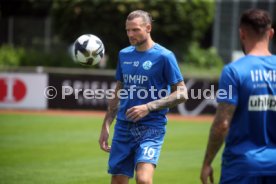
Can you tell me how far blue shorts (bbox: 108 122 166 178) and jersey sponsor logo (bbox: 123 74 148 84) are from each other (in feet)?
1.57

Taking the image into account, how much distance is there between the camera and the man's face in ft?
22.4

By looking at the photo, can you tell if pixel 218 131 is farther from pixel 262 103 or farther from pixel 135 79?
pixel 135 79

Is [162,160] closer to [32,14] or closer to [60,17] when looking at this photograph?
[60,17]

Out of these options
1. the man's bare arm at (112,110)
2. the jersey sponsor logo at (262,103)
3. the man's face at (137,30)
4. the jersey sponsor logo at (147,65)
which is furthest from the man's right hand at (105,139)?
the jersey sponsor logo at (262,103)

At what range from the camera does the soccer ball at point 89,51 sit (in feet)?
26.8

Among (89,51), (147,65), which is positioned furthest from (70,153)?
(147,65)

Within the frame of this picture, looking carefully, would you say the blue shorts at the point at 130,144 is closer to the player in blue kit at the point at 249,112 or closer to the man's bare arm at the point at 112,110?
the man's bare arm at the point at 112,110

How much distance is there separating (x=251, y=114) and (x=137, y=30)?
7.58 feet

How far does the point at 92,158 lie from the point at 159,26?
19787 mm

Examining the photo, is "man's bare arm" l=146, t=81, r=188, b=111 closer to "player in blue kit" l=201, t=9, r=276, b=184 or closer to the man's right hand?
the man's right hand

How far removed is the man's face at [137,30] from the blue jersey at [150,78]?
216 mm

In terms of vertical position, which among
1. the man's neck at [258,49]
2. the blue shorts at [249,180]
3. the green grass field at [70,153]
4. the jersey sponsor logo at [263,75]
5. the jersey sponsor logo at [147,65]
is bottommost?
the green grass field at [70,153]

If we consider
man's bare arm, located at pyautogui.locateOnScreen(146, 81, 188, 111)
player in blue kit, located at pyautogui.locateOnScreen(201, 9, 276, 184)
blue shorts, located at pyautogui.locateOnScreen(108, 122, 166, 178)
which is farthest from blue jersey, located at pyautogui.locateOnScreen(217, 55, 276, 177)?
blue shorts, located at pyautogui.locateOnScreen(108, 122, 166, 178)

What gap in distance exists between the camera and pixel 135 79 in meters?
7.01
